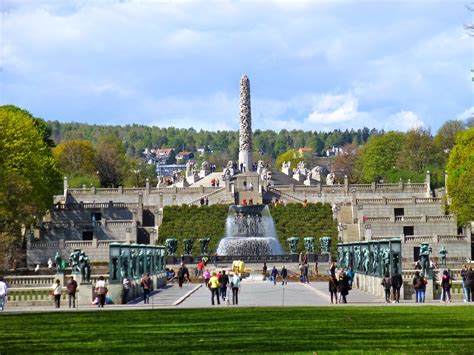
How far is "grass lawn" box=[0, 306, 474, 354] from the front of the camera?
27609 millimetres

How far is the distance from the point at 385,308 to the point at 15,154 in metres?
60.1

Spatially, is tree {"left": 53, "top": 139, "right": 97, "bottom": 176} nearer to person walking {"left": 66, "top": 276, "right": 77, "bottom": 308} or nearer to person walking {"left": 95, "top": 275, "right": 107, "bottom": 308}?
person walking {"left": 66, "top": 276, "right": 77, "bottom": 308}

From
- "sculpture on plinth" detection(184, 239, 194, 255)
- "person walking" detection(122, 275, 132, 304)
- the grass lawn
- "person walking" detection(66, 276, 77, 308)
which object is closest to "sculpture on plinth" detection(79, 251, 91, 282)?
"person walking" detection(122, 275, 132, 304)

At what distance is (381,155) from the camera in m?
178

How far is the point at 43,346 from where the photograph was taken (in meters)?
28.7

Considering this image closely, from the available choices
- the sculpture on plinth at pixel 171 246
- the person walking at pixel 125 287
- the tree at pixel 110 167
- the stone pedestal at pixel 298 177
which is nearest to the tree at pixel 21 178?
the sculpture on plinth at pixel 171 246

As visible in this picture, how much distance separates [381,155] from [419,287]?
12918 cm

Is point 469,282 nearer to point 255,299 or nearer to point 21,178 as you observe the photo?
point 255,299

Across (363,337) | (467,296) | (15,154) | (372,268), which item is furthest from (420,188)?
(363,337)

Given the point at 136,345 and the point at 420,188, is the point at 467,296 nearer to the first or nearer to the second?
the point at 136,345

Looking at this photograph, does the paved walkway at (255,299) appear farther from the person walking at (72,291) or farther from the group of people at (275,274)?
the group of people at (275,274)

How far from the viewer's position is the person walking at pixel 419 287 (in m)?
50.0

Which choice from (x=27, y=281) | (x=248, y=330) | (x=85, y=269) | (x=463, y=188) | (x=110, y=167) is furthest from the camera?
(x=110, y=167)

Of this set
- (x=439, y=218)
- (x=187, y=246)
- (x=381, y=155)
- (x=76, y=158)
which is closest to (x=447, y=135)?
(x=381, y=155)
